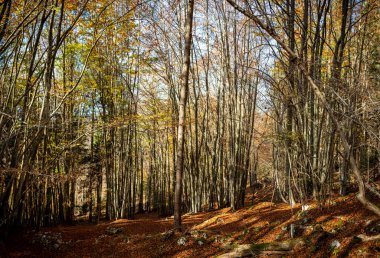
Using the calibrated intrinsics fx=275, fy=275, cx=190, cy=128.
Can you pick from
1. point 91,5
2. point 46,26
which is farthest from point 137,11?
→ point 46,26

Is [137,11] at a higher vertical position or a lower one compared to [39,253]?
higher

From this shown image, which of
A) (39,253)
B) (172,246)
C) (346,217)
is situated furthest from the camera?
(39,253)

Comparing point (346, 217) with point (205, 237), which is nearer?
point (346, 217)

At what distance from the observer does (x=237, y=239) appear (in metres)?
→ 5.32

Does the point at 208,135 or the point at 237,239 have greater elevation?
the point at 208,135

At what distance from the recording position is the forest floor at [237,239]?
12.6ft

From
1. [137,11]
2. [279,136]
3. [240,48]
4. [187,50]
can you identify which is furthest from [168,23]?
[279,136]

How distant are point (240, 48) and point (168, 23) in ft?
9.39

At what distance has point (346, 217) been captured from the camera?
4.61m

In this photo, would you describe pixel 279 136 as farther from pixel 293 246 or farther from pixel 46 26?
pixel 46 26

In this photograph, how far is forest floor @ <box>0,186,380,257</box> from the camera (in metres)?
3.85

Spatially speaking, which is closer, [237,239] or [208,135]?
[237,239]

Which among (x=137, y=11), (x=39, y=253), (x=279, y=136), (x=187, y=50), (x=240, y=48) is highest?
(x=137, y=11)

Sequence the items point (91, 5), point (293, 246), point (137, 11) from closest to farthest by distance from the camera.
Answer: point (293, 246)
point (91, 5)
point (137, 11)
